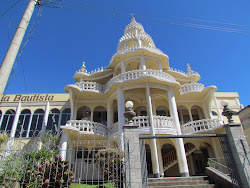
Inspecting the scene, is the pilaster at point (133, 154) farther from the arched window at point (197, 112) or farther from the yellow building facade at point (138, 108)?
the arched window at point (197, 112)

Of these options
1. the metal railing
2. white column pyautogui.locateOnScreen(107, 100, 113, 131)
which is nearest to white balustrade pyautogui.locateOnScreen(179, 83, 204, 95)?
the metal railing

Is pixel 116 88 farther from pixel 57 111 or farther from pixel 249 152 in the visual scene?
pixel 249 152

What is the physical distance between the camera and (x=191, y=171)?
15.6 metres

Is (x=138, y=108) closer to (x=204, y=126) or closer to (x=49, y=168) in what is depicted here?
(x=204, y=126)

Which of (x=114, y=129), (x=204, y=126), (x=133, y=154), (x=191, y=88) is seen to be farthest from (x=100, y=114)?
(x=133, y=154)

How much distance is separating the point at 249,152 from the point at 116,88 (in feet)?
34.5

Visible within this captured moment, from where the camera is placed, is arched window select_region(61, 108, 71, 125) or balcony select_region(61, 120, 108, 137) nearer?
balcony select_region(61, 120, 108, 137)

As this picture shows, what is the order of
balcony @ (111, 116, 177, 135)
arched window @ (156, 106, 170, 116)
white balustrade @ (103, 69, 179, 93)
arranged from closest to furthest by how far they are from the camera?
balcony @ (111, 116, 177, 135)
white balustrade @ (103, 69, 179, 93)
arched window @ (156, 106, 170, 116)

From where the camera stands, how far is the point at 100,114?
18.7 m

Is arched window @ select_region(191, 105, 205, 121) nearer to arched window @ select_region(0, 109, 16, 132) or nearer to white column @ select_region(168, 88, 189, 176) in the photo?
white column @ select_region(168, 88, 189, 176)

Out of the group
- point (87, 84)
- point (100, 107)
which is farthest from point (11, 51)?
point (100, 107)

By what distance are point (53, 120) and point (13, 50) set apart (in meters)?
13.4

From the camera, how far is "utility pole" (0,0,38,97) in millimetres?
5738

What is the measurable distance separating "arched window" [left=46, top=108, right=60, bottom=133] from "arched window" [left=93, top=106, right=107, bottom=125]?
4.03 m
